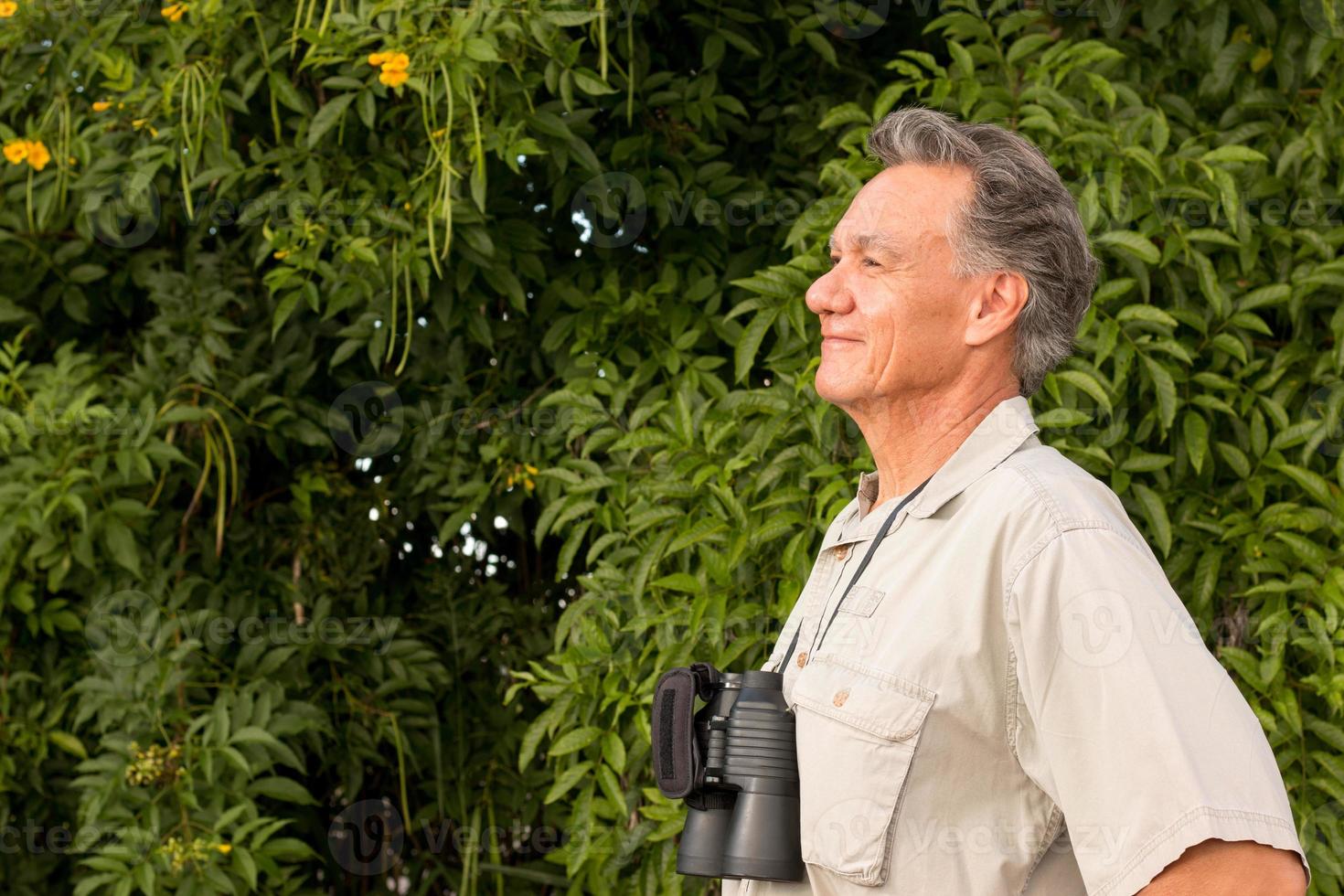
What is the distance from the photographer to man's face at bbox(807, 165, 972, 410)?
133 centimetres

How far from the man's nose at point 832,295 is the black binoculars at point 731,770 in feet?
1.22

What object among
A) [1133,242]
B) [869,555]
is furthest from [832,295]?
[1133,242]

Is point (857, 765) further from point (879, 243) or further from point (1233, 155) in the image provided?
point (1233, 155)

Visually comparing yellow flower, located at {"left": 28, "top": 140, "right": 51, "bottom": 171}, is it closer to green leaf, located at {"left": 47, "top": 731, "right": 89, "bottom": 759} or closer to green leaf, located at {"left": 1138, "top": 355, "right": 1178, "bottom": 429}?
green leaf, located at {"left": 47, "top": 731, "right": 89, "bottom": 759}

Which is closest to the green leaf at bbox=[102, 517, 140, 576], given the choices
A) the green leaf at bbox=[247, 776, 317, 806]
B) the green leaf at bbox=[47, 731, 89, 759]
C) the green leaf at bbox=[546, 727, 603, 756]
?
the green leaf at bbox=[47, 731, 89, 759]

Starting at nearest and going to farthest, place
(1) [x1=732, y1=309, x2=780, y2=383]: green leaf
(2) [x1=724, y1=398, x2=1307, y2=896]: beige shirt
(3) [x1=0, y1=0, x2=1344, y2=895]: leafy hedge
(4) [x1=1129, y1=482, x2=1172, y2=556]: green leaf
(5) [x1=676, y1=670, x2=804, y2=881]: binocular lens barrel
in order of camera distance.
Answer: (2) [x1=724, y1=398, x2=1307, y2=896]: beige shirt, (5) [x1=676, y1=670, x2=804, y2=881]: binocular lens barrel, (4) [x1=1129, y1=482, x2=1172, y2=556]: green leaf, (3) [x1=0, y1=0, x2=1344, y2=895]: leafy hedge, (1) [x1=732, y1=309, x2=780, y2=383]: green leaf

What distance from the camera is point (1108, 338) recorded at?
7.09 ft

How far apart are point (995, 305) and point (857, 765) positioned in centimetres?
47

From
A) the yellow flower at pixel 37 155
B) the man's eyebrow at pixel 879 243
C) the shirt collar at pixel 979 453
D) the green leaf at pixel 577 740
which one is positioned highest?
the man's eyebrow at pixel 879 243

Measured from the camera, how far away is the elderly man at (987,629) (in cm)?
99

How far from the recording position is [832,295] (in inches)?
55.8

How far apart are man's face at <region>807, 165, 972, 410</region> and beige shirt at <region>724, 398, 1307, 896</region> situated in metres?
0.10

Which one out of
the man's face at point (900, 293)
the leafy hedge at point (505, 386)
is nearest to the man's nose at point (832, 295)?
the man's face at point (900, 293)

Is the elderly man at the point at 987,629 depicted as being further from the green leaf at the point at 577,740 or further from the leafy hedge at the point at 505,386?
the green leaf at the point at 577,740
